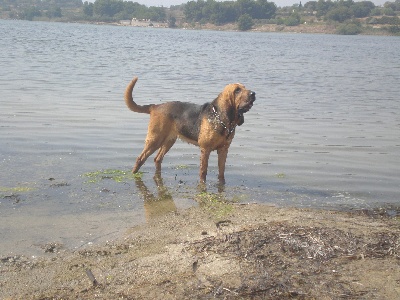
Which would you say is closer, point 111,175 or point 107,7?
point 111,175

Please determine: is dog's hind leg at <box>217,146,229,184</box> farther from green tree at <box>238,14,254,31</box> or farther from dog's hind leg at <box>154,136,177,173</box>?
green tree at <box>238,14,254,31</box>

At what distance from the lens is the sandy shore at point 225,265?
4.89 metres

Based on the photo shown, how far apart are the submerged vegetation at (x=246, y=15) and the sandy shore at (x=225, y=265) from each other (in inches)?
4618

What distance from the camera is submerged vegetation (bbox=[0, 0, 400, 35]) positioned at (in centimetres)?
Answer: 12744

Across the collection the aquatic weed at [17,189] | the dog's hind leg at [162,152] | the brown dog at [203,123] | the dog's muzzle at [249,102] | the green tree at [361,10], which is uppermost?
the green tree at [361,10]

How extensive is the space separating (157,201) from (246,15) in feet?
431

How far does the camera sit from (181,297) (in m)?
4.77

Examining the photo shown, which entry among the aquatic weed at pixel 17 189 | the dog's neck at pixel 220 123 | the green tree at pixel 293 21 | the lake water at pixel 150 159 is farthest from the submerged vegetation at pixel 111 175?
the green tree at pixel 293 21

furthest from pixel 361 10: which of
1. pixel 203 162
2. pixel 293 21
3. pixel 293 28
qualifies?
pixel 203 162

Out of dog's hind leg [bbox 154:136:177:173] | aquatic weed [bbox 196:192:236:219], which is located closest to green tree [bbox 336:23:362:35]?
dog's hind leg [bbox 154:136:177:173]

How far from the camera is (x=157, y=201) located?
27.6ft

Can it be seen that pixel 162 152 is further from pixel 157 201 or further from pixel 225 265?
pixel 225 265

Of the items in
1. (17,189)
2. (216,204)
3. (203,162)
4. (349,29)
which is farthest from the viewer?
(349,29)

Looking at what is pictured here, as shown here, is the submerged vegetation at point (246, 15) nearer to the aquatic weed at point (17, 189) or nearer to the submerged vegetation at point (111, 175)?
the submerged vegetation at point (111, 175)
